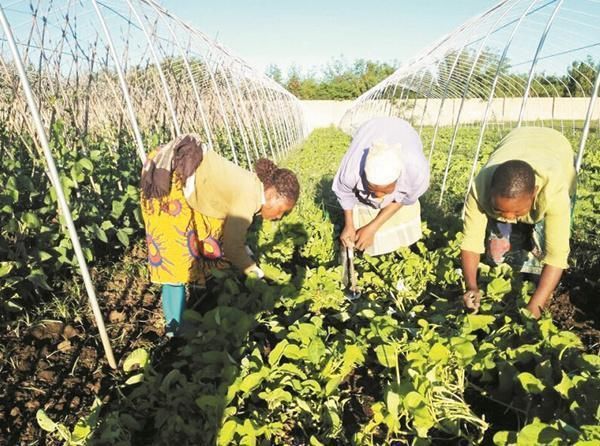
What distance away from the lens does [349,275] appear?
3127mm

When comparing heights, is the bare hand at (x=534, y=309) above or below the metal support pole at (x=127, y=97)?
below

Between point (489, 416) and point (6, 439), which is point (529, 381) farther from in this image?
point (6, 439)

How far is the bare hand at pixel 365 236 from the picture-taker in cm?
302

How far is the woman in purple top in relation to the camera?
2.55 meters

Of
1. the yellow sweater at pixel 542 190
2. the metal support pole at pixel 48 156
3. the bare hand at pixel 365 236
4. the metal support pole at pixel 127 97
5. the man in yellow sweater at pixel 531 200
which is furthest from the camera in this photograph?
the metal support pole at pixel 127 97

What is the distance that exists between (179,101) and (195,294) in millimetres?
3820

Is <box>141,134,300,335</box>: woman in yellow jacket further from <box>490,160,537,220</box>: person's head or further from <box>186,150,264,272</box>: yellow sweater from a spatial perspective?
<box>490,160,537,220</box>: person's head

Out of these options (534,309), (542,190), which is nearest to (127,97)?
(542,190)

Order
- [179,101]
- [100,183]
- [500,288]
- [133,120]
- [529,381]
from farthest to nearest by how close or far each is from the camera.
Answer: [179,101] → [100,183] → [133,120] → [500,288] → [529,381]

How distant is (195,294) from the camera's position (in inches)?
121

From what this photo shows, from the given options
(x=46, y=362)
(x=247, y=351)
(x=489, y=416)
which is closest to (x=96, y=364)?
(x=46, y=362)

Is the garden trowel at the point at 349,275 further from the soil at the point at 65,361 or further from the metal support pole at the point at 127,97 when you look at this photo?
the metal support pole at the point at 127,97

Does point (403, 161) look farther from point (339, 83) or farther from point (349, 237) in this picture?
point (339, 83)

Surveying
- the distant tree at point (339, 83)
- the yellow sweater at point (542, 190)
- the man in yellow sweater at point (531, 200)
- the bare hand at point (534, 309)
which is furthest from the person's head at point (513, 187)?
the distant tree at point (339, 83)
